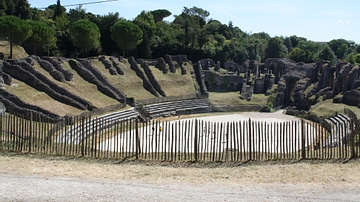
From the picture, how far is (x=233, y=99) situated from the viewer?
6394 centimetres

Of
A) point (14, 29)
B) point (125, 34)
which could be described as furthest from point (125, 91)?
point (14, 29)

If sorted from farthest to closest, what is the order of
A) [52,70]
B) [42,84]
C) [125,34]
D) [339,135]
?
[125,34] < [52,70] < [42,84] < [339,135]

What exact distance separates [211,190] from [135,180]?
335 centimetres

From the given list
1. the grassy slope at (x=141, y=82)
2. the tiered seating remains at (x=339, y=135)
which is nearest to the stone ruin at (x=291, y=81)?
the grassy slope at (x=141, y=82)

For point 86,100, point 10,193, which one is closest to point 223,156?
point 10,193

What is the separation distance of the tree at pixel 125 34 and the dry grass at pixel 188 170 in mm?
51436

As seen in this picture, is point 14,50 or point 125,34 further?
point 125,34

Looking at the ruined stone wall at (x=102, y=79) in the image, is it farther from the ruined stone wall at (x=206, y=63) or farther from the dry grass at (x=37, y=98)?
the ruined stone wall at (x=206, y=63)

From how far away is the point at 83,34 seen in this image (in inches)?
2488

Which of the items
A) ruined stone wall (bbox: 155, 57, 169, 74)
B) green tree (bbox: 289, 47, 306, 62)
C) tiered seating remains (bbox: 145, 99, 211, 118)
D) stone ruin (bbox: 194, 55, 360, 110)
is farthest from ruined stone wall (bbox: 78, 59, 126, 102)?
green tree (bbox: 289, 47, 306, 62)

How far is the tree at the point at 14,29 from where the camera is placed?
52.5 meters

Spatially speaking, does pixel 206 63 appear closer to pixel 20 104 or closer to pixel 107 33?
pixel 107 33

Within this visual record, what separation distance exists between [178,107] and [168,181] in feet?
130

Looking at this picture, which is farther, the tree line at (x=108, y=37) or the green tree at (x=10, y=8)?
the green tree at (x=10, y=8)
